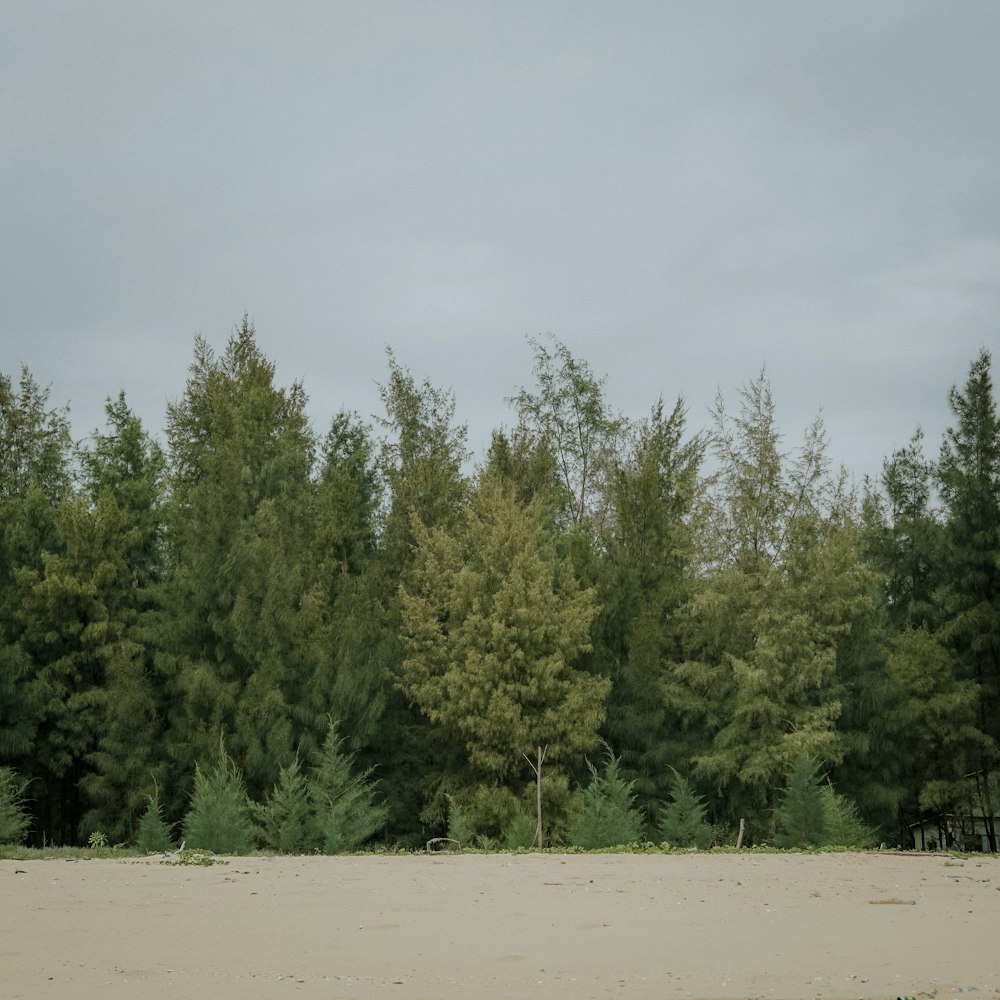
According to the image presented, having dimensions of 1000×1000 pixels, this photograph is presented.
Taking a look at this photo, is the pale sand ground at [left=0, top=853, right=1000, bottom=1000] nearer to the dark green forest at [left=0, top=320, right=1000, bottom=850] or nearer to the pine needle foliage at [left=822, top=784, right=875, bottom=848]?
the pine needle foliage at [left=822, top=784, right=875, bottom=848]

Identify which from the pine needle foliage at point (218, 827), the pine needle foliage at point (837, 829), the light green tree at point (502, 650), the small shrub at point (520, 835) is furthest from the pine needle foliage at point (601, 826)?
the light green tree at point (502, 650)

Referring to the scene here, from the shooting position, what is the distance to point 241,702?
2839 centimetres

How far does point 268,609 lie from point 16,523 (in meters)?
8.08

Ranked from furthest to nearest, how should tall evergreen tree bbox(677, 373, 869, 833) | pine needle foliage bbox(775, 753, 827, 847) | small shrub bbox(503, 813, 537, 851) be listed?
1. tall evergreen tree bbox(677, 373, 869, 833)
2. small shrub bbox(503, 813, 537, 851)
3. pine needle foliage bbox(775, 753, 827, 847)

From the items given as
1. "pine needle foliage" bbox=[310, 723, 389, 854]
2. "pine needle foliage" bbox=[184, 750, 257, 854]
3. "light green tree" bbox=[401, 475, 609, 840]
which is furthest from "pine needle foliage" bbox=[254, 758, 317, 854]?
"light green tree" bbox=[401, 475, 609, 840]

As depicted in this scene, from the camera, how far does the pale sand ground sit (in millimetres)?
7988

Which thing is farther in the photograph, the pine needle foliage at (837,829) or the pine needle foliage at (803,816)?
the pine needle foliage at (803,816)

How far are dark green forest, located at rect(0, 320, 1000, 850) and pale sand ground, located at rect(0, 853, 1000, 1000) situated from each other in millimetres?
11662

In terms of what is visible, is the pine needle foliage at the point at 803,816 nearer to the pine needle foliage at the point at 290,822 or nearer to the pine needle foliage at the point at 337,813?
the pine needle foliage at the point at 337,813

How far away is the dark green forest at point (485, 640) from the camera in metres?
28.6

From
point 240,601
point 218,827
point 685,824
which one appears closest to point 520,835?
point 685,824

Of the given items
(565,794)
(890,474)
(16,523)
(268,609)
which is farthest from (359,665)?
(890,474)

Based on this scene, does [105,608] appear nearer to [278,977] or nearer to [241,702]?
[241,702]

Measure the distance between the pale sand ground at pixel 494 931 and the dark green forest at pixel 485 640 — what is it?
11.7 meters
